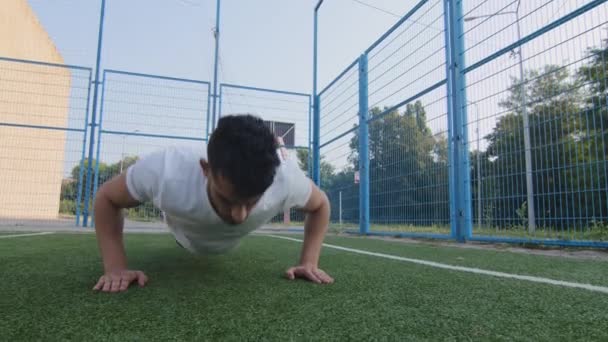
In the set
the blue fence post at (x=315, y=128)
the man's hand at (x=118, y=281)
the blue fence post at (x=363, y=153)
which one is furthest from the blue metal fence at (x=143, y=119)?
the man's hand at (x=118, y=281)

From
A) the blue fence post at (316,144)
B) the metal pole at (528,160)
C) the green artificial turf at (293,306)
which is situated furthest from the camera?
the blue fence post at (316,144)

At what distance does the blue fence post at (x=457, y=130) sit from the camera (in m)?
4.60

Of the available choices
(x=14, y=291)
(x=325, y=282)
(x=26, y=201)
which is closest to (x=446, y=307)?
(x=325, y=282)

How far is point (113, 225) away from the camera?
5.87 feet

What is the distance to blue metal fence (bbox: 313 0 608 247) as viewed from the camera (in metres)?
3.50

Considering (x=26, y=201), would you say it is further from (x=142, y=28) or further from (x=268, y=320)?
(x=268, y=320)

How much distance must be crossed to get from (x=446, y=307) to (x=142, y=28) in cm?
980

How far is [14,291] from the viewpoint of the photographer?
1.57 meters

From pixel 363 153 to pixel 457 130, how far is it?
224cm

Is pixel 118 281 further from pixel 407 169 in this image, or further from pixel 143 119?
pixel 143 119

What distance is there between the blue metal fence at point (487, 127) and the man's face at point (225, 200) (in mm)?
3214

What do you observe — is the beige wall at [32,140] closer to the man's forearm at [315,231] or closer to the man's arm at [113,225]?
the man's arm at [113,225]

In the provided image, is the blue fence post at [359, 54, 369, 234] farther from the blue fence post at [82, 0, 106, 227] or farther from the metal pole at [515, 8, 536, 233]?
the blue fence post at [82, 0, 106, 227]

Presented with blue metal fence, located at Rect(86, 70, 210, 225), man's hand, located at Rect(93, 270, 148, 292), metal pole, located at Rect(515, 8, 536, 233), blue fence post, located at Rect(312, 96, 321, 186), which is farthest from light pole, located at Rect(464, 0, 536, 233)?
blue metal fence, located at Rect(86, 70, 210, 225)
